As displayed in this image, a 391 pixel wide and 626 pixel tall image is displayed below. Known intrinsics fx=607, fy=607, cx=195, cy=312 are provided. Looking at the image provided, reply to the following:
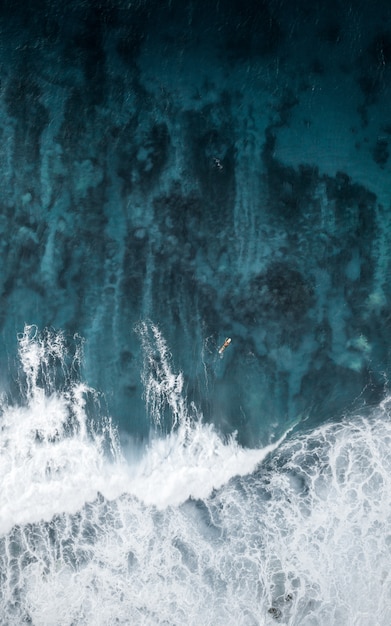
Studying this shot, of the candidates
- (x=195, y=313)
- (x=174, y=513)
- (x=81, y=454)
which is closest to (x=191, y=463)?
(x=174, y=513)

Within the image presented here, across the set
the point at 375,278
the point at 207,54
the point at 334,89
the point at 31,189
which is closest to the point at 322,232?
the point at 375,278

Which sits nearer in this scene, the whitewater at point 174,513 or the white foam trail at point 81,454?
the whitewater at point 174,513

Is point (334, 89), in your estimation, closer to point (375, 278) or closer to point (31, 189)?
point (375, 278)

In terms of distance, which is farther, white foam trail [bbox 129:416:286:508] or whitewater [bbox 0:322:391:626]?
white foam trail [bbox 129:416:286:508]

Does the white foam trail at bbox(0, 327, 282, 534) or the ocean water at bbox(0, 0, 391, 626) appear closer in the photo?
the ocean water at bbox(0, 0, 391, 626)

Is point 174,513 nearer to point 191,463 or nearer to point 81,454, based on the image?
point 191,463
